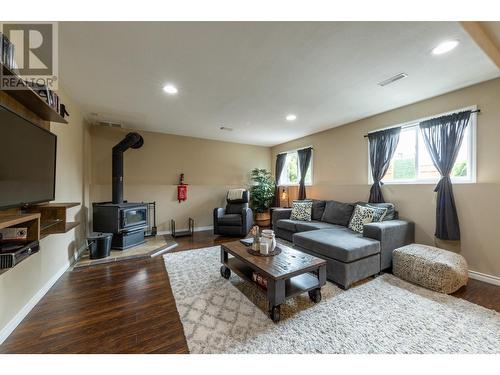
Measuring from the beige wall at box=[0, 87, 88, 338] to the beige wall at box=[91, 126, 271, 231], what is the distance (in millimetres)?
680

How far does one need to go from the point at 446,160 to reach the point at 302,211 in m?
2.24

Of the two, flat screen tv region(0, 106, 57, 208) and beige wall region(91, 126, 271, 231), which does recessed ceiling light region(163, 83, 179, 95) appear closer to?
flat screen tv region(0, 106, 57, 208)

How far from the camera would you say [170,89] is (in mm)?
2537

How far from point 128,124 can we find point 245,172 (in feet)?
10.0

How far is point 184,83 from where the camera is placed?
2383 mm

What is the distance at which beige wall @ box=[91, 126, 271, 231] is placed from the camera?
4176mm

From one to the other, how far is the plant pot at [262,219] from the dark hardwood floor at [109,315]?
3309mm

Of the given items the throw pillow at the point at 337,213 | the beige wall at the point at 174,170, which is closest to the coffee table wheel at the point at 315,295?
the throw pillow at the point at 337,213

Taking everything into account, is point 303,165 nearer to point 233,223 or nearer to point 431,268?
point 233,223

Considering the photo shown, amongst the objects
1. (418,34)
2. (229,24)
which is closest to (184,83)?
(229,24)

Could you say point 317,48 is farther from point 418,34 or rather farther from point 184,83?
point 184,83

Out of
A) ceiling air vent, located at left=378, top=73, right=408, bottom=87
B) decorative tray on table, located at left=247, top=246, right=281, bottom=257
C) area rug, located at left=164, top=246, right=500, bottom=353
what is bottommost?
area rug, located at left=164, top=246, right=500, bottom=353

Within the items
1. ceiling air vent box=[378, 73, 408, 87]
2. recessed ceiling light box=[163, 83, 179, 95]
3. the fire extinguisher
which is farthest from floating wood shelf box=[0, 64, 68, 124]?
ceiling air vent box=[378, 73, 408, 87]
